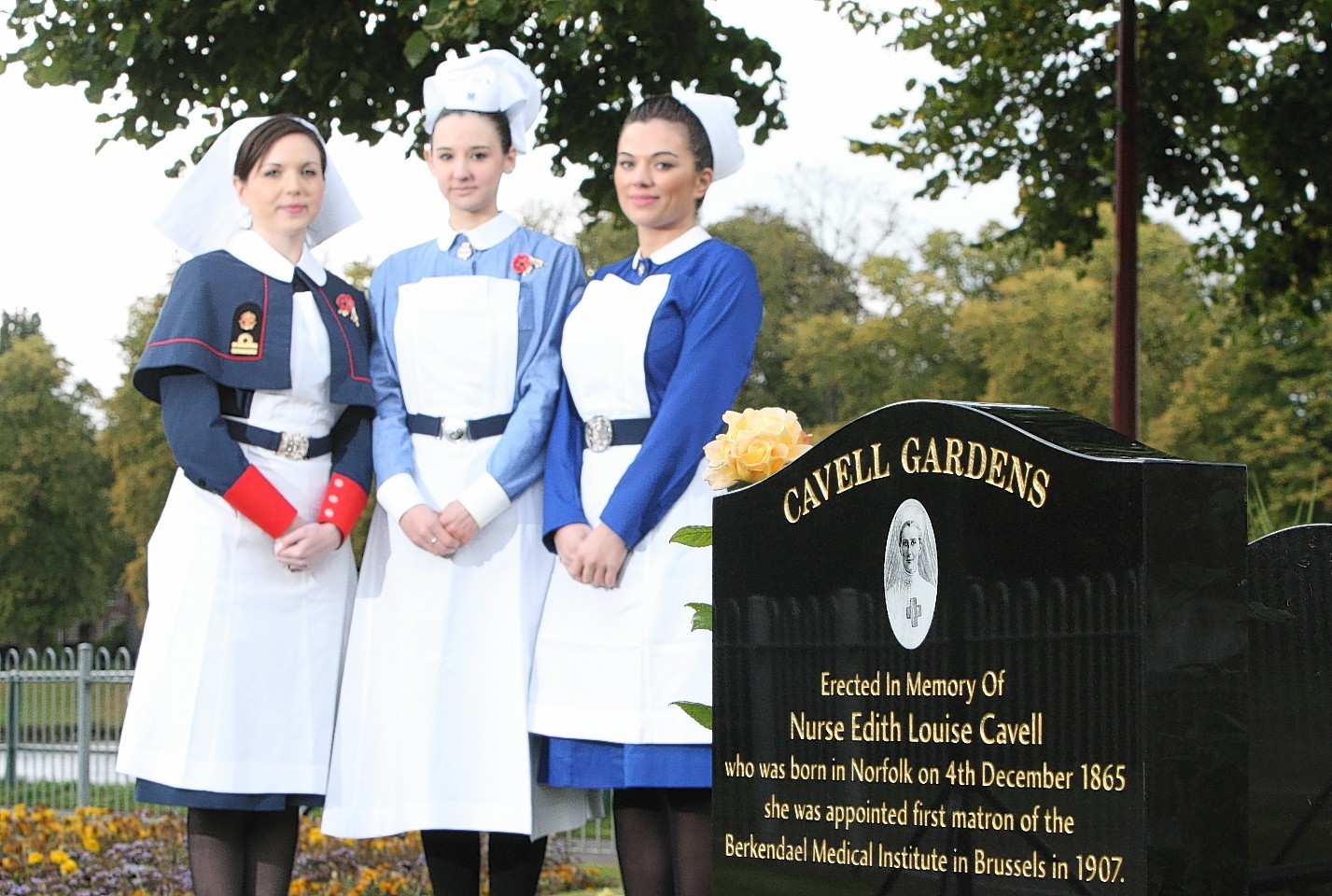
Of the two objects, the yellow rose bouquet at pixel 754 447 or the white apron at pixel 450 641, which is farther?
the white apron at pixel 450 641

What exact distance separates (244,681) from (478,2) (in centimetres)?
339

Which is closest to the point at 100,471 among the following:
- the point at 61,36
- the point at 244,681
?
the point at 61,36

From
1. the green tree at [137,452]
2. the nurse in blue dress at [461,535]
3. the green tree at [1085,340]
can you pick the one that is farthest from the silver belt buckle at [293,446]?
the green tree at [1085,340]

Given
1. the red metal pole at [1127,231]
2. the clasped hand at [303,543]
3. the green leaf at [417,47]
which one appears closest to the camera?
the clasped hand at [303,543]

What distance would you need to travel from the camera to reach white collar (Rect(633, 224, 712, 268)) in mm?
4941

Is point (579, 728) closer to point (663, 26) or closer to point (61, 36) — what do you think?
point (663, 26)

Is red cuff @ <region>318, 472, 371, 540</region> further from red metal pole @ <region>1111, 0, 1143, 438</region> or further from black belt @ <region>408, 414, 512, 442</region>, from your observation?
red metal pole @ <region>1111, 0, 1143, 438</region>

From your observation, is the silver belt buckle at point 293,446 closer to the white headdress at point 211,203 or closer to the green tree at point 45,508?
the white headdress at point 211,203

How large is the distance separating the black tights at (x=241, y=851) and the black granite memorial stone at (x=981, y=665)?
1614 mm

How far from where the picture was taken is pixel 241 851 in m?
4.81

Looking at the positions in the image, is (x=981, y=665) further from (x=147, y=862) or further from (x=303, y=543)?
(x=147, y=862)

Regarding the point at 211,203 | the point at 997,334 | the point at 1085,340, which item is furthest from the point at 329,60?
the point at 997,334

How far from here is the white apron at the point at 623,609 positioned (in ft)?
15.3

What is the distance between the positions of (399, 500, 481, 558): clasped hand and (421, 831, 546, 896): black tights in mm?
842
